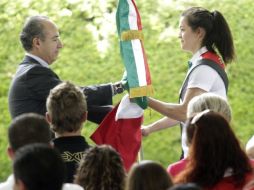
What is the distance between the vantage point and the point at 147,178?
3.83 meters

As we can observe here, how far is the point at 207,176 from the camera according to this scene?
432 cm

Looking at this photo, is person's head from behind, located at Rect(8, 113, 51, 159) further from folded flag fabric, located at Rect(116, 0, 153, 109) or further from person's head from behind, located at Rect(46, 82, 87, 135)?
folded flag fabric, located at Rect(116, 0, 153, 109)

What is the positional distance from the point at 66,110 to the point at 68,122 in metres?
0.07

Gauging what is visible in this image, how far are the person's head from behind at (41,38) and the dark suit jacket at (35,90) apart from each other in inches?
2.7

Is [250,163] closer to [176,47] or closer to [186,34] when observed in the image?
[186,34]

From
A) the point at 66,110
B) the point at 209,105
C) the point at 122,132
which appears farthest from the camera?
the point at 122,132

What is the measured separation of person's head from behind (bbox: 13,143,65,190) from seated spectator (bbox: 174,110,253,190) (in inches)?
32.6

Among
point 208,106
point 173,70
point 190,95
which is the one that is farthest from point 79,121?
point 173,70

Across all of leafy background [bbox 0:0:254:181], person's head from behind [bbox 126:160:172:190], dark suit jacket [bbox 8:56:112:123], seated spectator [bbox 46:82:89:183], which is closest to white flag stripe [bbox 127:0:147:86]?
dark suit jacket [bbox 8:56:112:123]

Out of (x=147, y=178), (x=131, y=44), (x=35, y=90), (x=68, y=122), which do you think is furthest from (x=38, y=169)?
(x=131, y=44)

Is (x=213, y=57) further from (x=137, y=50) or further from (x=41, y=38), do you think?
(x=41, y=38)

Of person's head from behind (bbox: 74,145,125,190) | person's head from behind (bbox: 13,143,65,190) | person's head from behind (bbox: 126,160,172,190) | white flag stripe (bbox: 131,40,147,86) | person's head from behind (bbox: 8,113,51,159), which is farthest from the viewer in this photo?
white flag stripe (bbox: 131,40,147,86)

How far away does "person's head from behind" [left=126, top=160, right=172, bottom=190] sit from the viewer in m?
3.82

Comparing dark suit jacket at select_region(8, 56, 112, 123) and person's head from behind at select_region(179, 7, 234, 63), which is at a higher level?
person's head from behind at select_region(179, 7, 234, 63)
